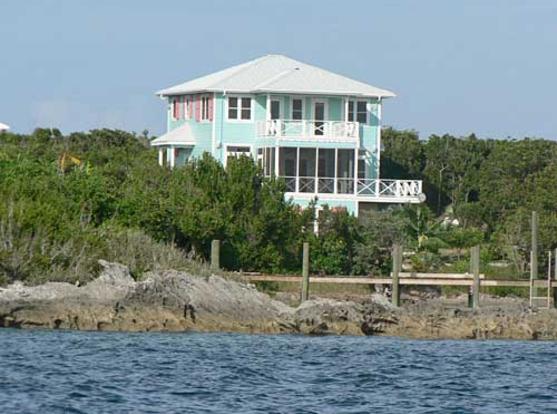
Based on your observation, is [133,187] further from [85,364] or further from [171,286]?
[85,364]

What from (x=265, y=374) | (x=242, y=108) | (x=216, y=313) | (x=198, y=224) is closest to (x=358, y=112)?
(x=242, y=108)

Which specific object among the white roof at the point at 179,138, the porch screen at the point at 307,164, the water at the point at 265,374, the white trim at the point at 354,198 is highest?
the white roof at the point at 179,138

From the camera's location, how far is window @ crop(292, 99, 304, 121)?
60438 millimetres

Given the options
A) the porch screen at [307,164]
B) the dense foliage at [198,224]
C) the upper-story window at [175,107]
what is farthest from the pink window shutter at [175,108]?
A: the porch screen at [307,164]

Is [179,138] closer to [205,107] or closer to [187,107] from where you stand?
[205,107]

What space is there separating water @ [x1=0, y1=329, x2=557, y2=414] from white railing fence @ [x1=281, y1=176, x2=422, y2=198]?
20.4 m

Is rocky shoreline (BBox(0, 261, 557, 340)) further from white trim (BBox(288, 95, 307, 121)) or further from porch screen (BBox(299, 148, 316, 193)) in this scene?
white trim (BBox(288, 95, 307, 121))

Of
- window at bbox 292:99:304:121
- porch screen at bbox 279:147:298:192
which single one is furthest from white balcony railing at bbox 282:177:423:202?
window at bbox 292:99:304:121

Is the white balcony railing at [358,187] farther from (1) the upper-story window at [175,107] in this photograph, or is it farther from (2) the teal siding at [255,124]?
(1) the upper-story window at [175,107]

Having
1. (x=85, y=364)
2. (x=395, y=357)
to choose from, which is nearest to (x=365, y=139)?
(x=395, y=357)

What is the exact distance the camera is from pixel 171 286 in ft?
125

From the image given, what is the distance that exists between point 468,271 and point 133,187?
1058 centimetres

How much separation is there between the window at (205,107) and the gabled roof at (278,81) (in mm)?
482

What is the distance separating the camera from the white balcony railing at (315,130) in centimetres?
5881
